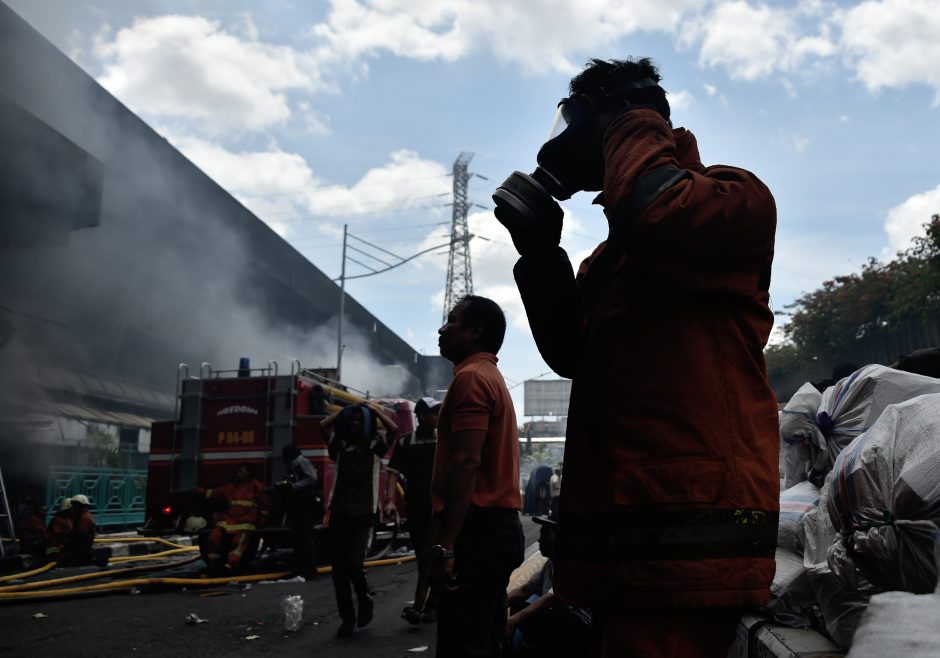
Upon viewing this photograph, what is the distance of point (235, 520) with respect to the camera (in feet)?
31.0

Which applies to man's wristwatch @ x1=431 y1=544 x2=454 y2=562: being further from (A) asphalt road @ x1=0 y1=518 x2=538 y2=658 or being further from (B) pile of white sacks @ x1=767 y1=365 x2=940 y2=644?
(A) asphalt road @ x1=0 y1=518 x2=538 y2=658

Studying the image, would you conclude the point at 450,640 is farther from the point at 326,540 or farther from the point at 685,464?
the point at 326,540

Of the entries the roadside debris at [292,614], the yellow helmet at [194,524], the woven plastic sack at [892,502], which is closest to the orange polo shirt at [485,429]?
the woven plastic sack at [892,502]

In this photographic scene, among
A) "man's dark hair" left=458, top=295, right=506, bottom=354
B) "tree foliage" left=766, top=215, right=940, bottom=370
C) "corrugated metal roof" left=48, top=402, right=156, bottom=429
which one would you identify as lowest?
"man's dark hair" left=458, top=295, right=506, bottom=354

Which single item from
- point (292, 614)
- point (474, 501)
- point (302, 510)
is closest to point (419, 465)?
point (292, 614)

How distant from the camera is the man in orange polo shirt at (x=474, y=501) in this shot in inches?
116

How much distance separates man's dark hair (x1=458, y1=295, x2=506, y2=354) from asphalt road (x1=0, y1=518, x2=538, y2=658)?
8.35ft

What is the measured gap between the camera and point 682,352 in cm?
138

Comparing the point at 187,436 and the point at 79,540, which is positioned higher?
the point at 187,436

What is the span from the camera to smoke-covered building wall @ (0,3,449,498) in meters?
14.4

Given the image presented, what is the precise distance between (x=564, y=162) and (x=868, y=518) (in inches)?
53.5

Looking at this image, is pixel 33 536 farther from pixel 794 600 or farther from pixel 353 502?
pixel 794 600

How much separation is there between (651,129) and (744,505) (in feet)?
2.31

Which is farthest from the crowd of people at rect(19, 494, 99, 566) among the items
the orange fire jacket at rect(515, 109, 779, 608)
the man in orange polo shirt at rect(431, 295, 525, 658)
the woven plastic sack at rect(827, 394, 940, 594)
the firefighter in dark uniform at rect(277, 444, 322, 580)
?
the orange fire jacket at rect(515, 109, 779, 608)
